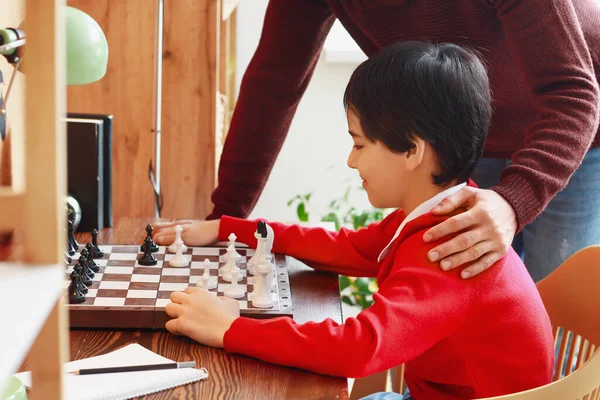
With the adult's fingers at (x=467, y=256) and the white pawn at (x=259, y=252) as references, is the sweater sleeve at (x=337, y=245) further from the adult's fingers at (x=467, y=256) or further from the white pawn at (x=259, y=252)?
the adult's fingers at (x=467, y=256)

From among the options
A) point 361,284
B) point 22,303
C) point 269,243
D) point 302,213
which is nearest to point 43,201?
point 22,303

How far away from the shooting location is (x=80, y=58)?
57.5 inches

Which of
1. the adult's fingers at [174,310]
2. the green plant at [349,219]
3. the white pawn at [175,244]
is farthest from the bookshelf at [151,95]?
the adult's fingers at [174,310]

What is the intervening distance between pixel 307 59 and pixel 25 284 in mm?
1289

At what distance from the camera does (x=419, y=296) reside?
1062 millimetres

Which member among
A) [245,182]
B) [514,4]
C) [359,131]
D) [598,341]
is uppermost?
[514,4]

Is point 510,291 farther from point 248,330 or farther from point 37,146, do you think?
point 37,146

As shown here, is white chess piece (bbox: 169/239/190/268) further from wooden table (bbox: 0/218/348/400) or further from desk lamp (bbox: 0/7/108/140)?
desk lamp (bbox: 0/7/108/140)

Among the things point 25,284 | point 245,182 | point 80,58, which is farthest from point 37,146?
point 245,182

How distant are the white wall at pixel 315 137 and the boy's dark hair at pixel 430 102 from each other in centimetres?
217

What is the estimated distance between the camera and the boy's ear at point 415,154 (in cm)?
124

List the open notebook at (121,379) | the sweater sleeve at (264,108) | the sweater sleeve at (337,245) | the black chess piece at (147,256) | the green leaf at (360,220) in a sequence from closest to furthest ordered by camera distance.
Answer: the open notebook at (121,379) < the black chess piece at (147,256) < the sweater sleeve at (337,245) < the sweater sleeve at (264,108) < the green leaf at (360,220)

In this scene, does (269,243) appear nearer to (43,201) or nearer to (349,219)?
(43,201)

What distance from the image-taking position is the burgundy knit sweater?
125 cm
